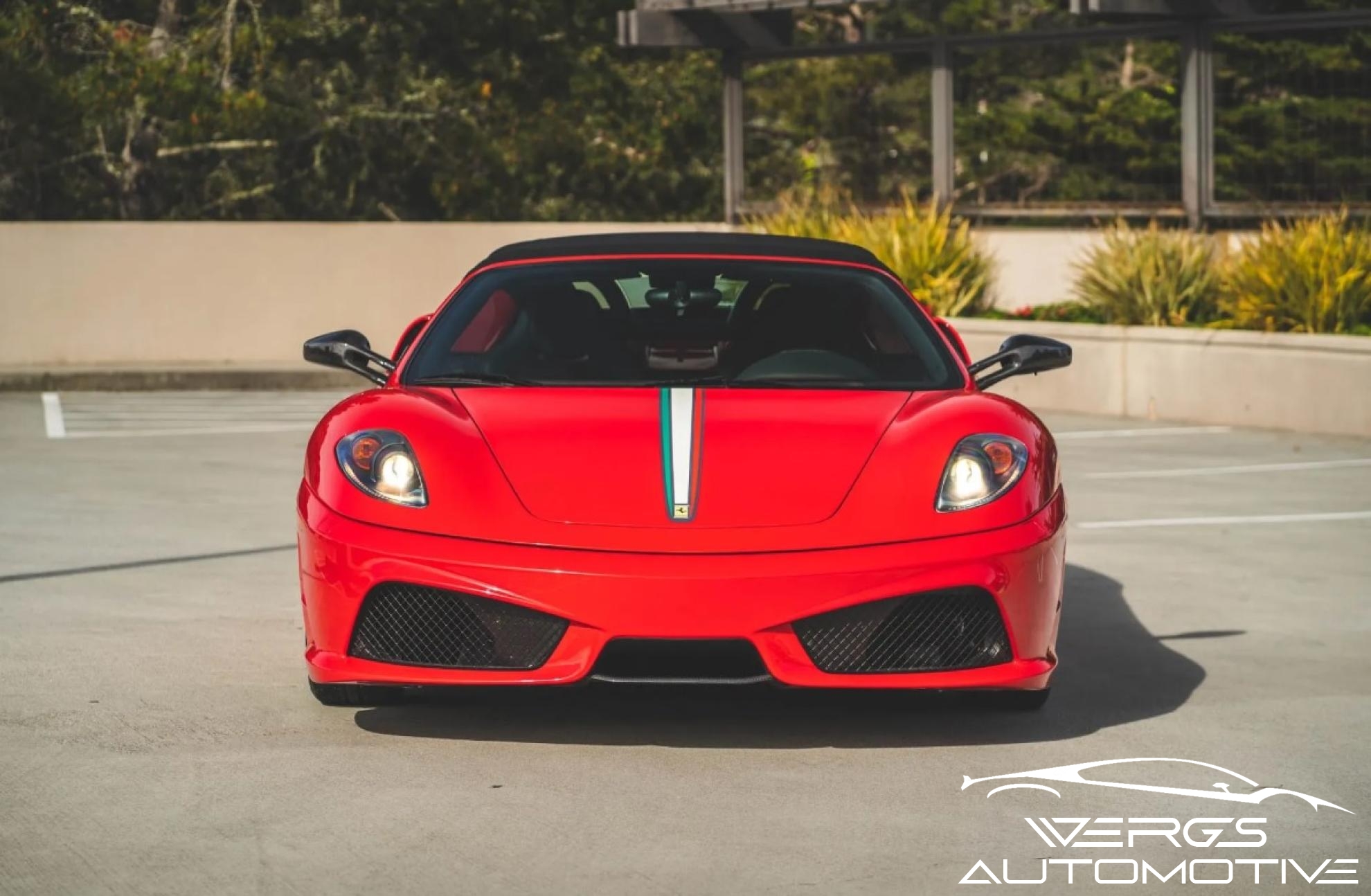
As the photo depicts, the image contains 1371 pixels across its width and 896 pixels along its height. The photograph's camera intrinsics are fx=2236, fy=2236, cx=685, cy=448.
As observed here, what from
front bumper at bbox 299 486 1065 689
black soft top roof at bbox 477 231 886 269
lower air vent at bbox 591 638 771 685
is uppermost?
black soft top roof at bbox 477 231 886 269

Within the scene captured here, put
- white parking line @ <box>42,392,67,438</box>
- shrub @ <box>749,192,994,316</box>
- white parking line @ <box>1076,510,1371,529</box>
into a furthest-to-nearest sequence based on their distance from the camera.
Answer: shrub @ <box>749,192,994,316</box> → white parking line @ <box>42,392,67,438</box> → white parking line @ <box>1076,510,1371,529</box>

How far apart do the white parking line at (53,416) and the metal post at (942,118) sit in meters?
9.34

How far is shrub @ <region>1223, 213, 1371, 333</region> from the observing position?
54.0 feet

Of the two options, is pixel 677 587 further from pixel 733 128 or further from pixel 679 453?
pixel 733 128

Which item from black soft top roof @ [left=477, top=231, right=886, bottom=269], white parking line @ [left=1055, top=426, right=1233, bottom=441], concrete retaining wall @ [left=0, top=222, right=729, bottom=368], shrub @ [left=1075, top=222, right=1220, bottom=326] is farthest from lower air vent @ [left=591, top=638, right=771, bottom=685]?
concrete retaining wall @ [left=0, top=222, right=729, bottom=368]

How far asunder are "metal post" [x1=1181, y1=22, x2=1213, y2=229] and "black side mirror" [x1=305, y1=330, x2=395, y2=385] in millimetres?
14902

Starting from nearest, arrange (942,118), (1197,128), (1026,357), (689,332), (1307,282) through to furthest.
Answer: (1026,357) → (689,332) → (1307,282) → (1197,128) → (942,118)

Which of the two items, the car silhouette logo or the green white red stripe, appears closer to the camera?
the car silhouette logo

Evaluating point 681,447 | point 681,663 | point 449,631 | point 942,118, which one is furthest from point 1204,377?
point 449,631

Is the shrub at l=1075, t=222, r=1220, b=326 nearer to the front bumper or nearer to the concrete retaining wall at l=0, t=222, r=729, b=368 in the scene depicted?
the concrete retaining wall at l=0, t=222, r=729, b=368

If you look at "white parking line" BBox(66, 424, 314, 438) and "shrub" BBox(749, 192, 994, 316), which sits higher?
"shrub" BBox(749, 192, 994, 316)

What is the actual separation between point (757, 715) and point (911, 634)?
27.9 inches

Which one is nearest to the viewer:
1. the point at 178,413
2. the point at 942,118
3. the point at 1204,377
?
the point at 1204,377

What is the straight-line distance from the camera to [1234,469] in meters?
13.0
